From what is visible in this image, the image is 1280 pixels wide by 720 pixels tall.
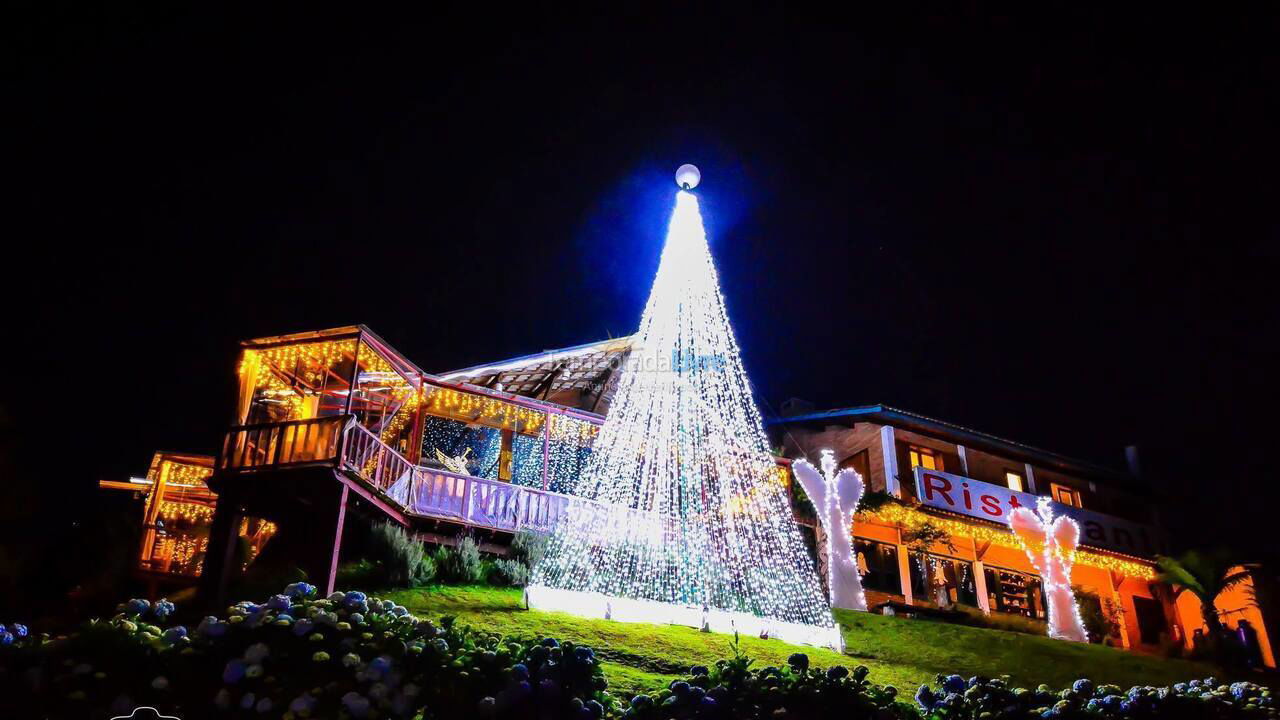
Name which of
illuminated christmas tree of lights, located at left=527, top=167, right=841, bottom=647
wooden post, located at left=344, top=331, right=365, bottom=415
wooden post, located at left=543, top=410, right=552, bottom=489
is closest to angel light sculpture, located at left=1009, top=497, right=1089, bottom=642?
illuminated christmas tree of lights, located at left=527, top=167, right=841, bottom=647

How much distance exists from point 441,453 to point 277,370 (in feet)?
15.0

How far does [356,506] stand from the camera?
1694 cm

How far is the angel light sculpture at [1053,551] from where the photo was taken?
24672 mm

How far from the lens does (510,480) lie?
75.9 feet

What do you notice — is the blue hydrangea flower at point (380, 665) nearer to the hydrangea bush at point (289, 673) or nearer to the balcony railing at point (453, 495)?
the hydrangea bush at point (289, 673)

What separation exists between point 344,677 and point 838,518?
17314 mm

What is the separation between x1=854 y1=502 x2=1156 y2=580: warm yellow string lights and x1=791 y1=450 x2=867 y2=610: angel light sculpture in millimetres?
2657

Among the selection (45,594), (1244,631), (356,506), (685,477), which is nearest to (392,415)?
(356,506)

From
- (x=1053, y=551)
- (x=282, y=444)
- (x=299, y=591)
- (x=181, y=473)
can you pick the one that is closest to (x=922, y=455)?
(x=1053, y=551)

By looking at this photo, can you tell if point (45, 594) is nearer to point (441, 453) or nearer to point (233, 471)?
point (233, 471)

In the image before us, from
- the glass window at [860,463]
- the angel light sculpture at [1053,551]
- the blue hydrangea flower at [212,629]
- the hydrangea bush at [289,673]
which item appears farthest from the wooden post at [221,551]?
the angel light sculpture at [1053,551]

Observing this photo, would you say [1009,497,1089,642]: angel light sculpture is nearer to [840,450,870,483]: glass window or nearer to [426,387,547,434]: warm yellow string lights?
[840,450,870,483]: glass window

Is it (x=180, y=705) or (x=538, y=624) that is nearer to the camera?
(x=180, y=705)

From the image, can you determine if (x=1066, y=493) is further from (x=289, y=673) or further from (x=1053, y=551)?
(x=289, y=673)
